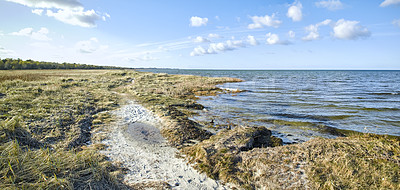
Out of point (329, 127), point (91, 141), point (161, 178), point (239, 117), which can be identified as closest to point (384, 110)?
point (329, 127)

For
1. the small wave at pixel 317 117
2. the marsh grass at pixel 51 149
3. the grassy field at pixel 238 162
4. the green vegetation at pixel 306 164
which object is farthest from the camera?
the small wave at pixel 317 117

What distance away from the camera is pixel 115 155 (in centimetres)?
731

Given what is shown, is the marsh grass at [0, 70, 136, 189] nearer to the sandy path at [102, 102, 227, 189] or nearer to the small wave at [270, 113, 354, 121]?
the sandy path at [102, 102, 227, 189]

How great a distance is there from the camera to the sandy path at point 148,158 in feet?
18.8

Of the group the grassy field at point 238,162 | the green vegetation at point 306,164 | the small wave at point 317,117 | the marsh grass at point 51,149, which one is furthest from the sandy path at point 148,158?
the small wave at point 317,117

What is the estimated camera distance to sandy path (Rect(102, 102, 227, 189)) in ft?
18.8

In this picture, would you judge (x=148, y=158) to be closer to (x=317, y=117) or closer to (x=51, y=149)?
(x=51, y=149)

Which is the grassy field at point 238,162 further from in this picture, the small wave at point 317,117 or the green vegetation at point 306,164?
the small wave at point 317,117

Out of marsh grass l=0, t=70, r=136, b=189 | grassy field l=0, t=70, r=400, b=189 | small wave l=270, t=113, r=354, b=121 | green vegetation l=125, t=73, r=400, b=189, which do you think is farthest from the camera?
small wave l=270, t=113, r=354, b=121

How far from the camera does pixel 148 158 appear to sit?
7.17 meters

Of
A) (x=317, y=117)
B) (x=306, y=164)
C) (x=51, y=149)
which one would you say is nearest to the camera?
(x=306, y=164)

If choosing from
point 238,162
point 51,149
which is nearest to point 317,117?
point 238,162

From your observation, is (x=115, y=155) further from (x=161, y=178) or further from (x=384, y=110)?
(x=384, y=110)

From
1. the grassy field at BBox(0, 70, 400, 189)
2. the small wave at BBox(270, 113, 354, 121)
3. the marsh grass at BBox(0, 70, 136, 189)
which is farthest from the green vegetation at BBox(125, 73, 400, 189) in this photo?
the small wave at BBox(270, 113, 354, 121)
